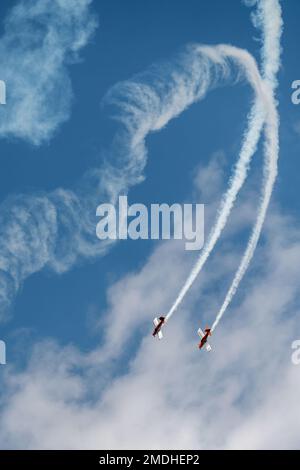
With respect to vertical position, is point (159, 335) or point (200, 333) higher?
point (200, 333)

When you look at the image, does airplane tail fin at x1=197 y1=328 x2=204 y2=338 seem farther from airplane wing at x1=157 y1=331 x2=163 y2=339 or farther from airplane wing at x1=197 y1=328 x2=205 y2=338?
airplane wing at x1=157 y1=331 x2=163 y2=339

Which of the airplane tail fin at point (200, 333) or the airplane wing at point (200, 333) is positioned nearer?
the airplane wing at point (200, 333)

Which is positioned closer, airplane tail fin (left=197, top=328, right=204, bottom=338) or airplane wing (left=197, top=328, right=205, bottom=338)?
airplane wing (left=197, top=328, right=205, bottom=338)

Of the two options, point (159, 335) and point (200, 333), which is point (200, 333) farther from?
point (159, 335)

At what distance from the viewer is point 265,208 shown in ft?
156

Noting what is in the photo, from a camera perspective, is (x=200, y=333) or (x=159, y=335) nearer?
(x=159, y=335)

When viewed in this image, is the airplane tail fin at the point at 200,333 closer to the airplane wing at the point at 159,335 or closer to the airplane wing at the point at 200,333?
the airplane wing at the point at 200,333

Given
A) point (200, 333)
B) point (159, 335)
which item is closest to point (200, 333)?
point (200, 333)

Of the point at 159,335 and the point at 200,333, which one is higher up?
the point at 200,333

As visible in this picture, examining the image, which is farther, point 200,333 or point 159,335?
point 200,333
